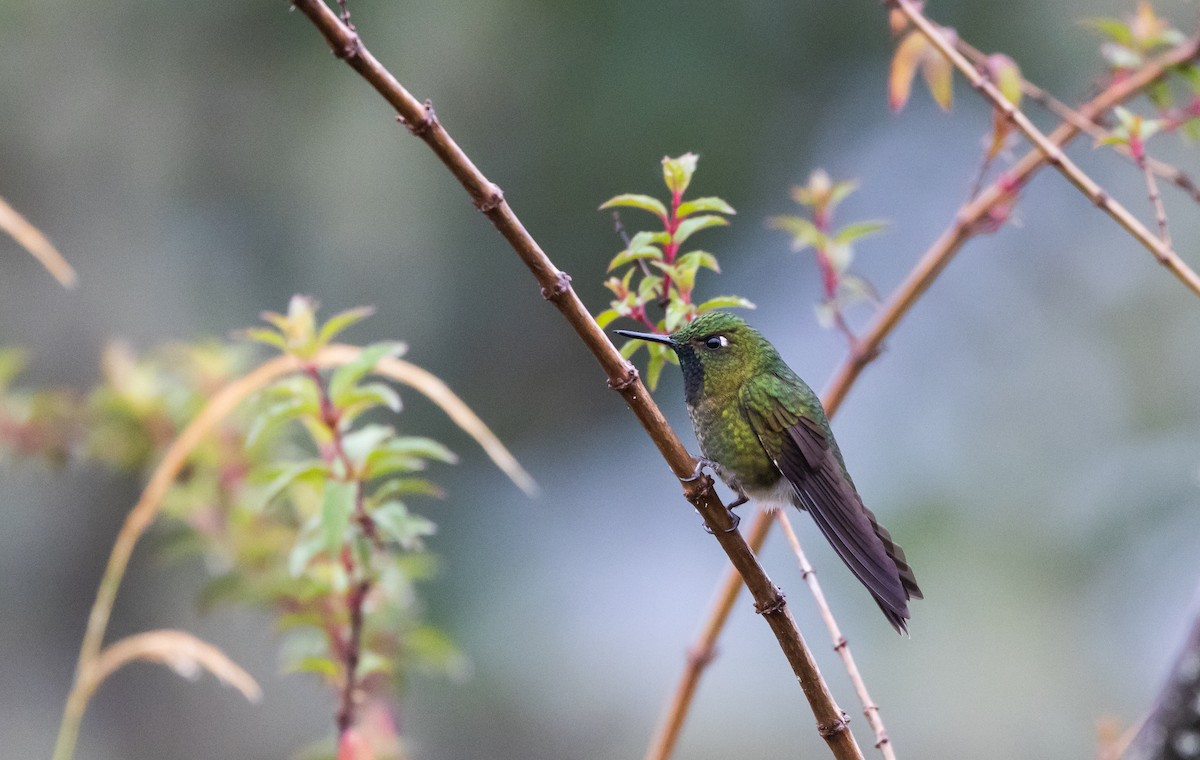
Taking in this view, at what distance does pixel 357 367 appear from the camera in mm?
1166

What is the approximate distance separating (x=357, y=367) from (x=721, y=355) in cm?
42

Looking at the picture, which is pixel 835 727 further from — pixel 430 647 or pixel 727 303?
pixel 430 647

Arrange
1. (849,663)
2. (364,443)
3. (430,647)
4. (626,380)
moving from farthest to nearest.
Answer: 1. (430,647)
2. (364,443)
3. (849,663)
4. (626,380)

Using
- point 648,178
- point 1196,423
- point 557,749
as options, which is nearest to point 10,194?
point 648,178

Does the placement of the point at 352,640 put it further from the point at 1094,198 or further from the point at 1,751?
the point at 1,751

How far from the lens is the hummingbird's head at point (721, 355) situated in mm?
1094

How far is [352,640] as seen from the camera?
1.21 metres

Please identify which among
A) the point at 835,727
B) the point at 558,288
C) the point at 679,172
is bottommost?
the point at 835,727

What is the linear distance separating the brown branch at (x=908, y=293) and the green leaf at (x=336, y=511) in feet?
1.39

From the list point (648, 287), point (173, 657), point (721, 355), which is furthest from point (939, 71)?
point (173, 657)

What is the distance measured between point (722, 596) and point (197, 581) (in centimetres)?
229

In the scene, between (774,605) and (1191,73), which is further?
(1191,73)

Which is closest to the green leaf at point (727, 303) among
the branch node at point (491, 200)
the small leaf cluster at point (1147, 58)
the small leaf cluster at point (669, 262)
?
the small leaf cluster at point (669, 262)

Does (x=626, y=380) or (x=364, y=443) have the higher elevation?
(x=364, y=443)
